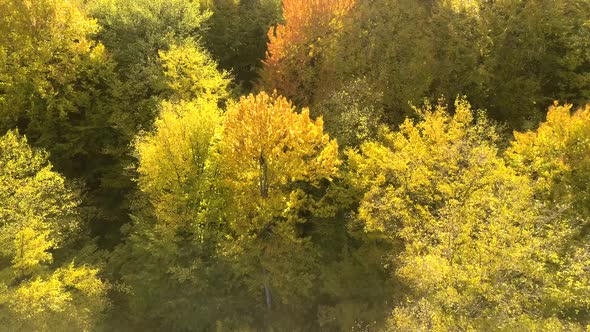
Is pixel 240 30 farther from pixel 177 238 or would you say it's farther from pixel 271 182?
pixel 177 238

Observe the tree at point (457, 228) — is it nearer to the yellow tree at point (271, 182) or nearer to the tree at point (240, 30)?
the yellow tree at point (271, 182)

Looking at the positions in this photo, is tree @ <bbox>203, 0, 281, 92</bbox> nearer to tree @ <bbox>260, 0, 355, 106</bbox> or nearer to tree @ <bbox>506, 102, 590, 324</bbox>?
tree @ <bbox>260, 0, 355, 106</bbox>

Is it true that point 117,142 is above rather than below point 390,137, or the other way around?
above

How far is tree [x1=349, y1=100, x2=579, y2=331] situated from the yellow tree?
273cm

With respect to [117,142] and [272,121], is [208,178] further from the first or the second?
[117,142]

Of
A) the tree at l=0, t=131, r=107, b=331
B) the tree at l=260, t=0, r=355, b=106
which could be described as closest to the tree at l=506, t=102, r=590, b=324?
the tree at l=260, t=0, r=355, b=106

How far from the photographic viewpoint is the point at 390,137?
25000mm

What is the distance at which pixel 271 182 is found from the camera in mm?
25281

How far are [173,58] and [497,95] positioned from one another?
2366cm

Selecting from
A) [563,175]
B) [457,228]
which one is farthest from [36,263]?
[563,175]

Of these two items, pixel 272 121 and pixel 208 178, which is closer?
pixel 272 121

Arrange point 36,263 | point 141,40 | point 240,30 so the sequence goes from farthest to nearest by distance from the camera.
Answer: point 240,30 < point 141,40 < point 36,263

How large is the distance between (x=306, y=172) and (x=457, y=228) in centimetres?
899

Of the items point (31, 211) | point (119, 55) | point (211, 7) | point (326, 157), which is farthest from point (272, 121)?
point (211, 7)
